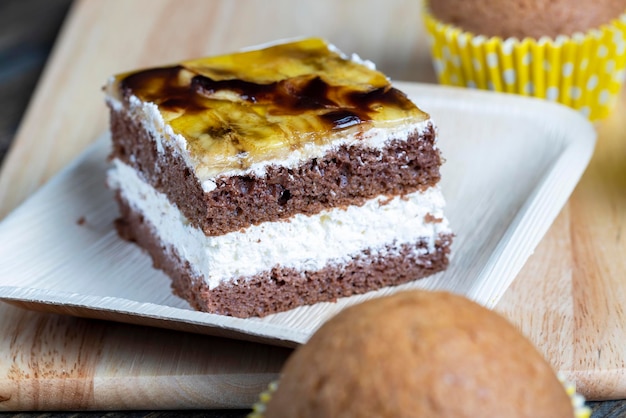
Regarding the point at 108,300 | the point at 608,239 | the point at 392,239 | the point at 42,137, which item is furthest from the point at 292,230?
the point at 42,137

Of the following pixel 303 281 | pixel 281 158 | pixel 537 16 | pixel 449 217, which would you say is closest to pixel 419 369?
pixel 281 158

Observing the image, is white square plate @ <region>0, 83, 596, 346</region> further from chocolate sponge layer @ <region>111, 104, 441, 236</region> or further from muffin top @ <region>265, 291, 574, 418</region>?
muffin top @ <region>265, 291, 574, 418</region>

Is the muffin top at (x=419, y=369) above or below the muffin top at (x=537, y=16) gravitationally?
above

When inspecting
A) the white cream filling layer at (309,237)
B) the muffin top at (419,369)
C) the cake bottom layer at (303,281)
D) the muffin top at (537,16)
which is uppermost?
the muffin top at (419,369)

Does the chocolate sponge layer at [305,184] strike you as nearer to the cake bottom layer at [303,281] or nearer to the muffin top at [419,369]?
the cake bottom layer at [303,281]

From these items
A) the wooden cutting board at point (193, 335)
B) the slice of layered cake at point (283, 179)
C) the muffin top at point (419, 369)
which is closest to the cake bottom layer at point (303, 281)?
the slice of layered cake at point (283, 179)

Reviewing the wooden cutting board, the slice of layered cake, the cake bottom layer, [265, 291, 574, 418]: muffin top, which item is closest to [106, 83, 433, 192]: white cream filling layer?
the slice of layered cake

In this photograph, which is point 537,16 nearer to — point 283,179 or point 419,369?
point 283,179
